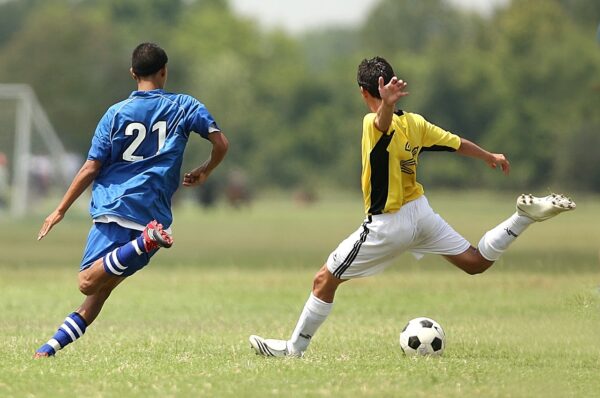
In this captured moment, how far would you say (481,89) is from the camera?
252 feet

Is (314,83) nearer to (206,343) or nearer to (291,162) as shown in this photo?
(291,162)

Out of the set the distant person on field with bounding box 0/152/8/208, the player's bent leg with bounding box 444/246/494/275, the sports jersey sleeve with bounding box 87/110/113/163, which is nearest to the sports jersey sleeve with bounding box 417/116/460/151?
the player's bent leg with bounding box 444/246/494/275

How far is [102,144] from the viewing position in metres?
8.94

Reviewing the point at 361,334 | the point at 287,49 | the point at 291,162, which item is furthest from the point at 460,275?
the point at 287,49

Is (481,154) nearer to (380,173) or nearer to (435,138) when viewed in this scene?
(435,138)

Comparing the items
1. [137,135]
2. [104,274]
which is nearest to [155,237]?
[104,274]

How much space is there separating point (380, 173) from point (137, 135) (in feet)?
5.40

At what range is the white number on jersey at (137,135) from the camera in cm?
896

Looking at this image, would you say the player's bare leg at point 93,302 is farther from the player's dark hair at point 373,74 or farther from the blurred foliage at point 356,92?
the blurred foliage at point 356,92

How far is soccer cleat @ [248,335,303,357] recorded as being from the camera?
362 inches

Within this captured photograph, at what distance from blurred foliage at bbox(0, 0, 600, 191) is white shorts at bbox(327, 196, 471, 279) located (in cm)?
4796

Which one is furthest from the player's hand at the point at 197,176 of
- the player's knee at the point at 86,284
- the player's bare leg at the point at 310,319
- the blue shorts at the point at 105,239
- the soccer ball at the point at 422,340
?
the soccer ball at the point at 422,340

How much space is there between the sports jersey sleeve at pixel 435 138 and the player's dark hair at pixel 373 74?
1.54ft

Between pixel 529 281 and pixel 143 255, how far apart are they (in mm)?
9606
